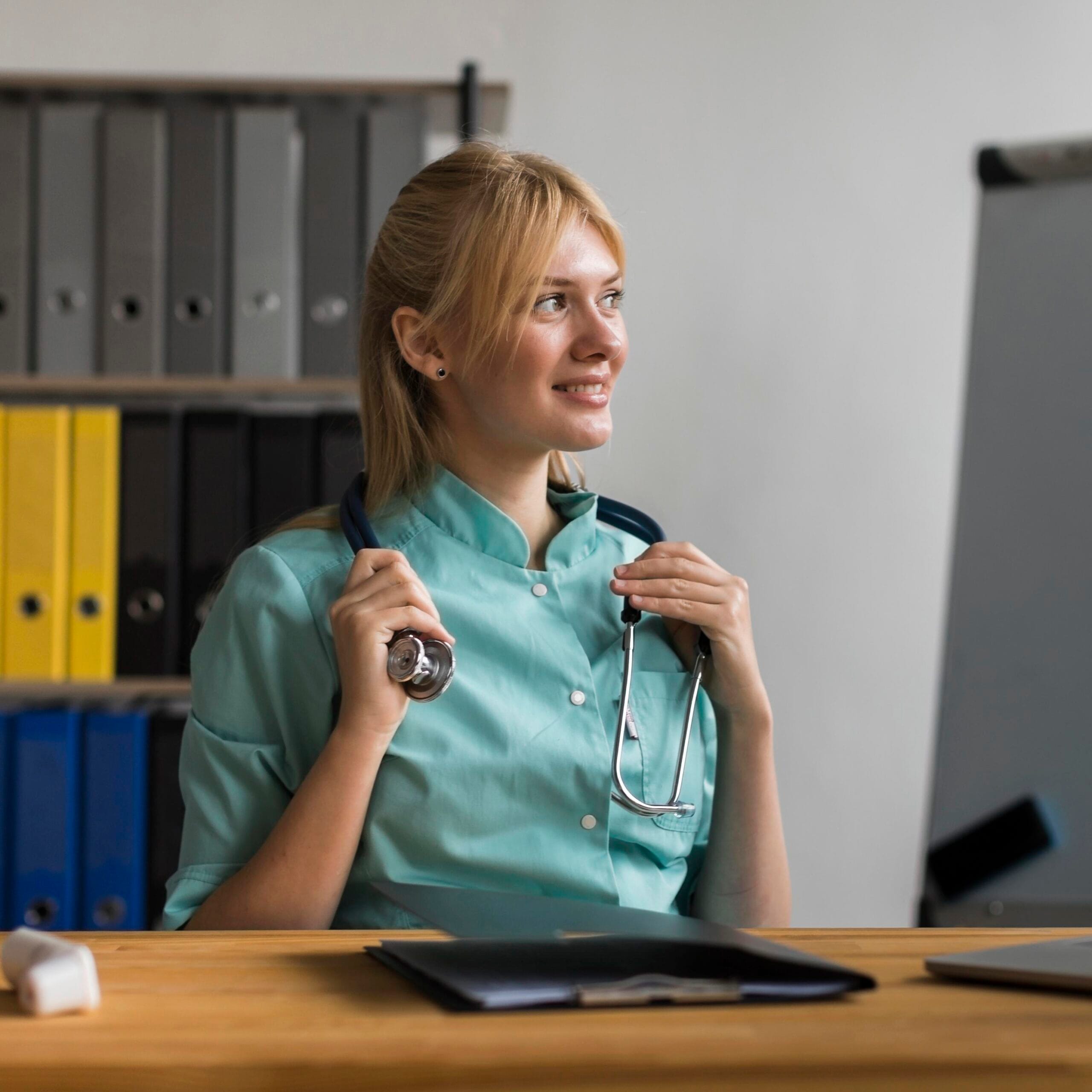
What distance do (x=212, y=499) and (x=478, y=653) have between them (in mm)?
931

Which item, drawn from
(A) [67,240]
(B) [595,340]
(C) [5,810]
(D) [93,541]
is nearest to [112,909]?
(C) [5,810]

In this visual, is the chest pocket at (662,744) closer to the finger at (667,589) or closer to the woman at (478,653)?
the woman at (478,653)

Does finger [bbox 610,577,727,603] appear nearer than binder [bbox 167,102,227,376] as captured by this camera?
Yes

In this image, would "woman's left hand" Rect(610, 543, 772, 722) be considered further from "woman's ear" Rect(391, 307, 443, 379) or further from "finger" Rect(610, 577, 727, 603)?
"woman's ear" Rect(391, 307, 443, 379)

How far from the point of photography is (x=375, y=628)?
0.97m

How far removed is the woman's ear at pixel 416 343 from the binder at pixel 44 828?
1005 mm

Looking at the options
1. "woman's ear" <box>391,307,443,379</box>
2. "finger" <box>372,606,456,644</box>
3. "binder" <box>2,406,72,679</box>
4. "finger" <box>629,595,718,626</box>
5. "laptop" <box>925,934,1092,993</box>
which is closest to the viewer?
"laptop" <box>925,934,1092,993</box>

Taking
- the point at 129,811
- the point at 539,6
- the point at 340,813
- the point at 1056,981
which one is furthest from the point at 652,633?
the point at 539,6

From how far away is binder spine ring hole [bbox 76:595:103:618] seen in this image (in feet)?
6.29

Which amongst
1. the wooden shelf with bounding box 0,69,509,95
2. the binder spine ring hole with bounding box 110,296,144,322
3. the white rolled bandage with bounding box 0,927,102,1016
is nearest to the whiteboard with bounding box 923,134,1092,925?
the wooden shelf with bounding box 0,69,509,95

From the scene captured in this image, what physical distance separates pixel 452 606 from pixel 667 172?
1.54 m

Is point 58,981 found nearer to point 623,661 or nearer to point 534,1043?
point 534,1043

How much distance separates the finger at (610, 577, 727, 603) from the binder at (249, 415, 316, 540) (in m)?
0.97

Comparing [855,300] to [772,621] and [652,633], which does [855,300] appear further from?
[652,633]
